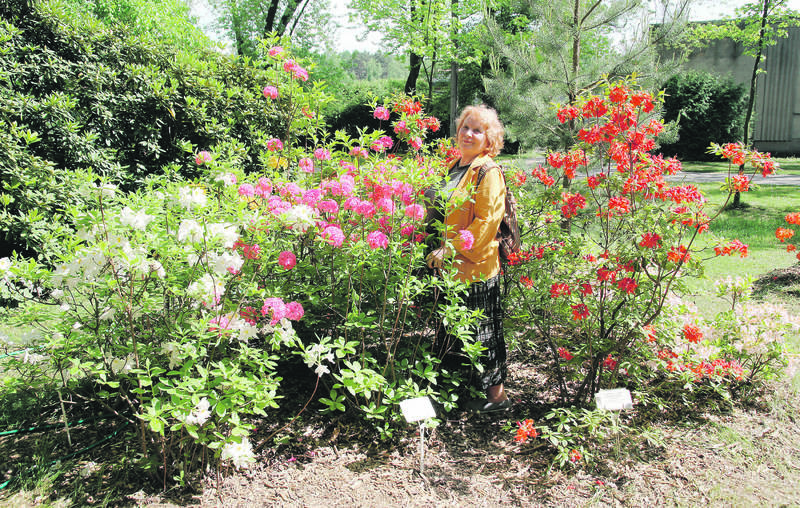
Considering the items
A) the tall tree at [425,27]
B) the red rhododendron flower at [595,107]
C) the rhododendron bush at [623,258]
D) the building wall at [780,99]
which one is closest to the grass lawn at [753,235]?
the rhododendron bush at [623,258]

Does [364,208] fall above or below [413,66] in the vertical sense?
below

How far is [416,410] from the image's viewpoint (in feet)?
6.95

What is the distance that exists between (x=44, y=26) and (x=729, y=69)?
24.4m

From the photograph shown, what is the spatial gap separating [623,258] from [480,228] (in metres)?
0.76

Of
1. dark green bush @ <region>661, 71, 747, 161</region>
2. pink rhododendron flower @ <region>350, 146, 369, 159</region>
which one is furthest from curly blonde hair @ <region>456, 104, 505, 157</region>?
dark green bush @ <region>661, 71, 747, 161</region>

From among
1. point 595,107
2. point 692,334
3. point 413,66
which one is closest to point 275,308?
point 595,107

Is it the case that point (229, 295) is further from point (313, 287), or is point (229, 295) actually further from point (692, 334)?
point (692, 334)

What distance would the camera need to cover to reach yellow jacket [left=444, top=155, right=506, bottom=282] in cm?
248

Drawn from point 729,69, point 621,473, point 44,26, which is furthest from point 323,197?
point 729,69

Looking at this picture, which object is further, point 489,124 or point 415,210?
point 489,124

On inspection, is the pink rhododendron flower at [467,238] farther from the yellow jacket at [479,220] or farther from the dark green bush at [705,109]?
→ the dark green bush at [705,109]

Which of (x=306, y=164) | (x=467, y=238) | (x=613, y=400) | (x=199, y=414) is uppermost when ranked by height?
(x=306, y=164)

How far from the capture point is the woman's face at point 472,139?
8.59ft

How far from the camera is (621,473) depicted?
Answer: 2.26m
